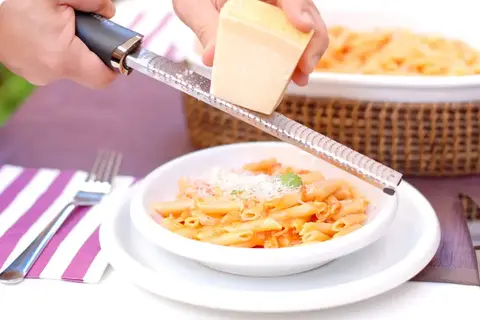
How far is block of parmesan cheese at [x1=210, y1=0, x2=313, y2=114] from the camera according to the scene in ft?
2.41

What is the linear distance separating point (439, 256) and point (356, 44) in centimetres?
46

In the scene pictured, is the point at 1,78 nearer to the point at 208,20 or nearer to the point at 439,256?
the point at 208,20

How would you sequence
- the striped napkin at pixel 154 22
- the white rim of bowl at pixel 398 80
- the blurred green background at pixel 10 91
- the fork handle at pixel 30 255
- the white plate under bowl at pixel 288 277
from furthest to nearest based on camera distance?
the blurred green background at pixel 10 91 → the striped napkin at pixel 154 22 → the white rim of bowl at pixel 398 80 → the fork handle at pixel 30 255 → the white plate under bowl at pixel 288 277

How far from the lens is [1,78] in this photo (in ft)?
7.36

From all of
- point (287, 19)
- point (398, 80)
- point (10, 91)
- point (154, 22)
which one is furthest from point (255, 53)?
point (10, 91)

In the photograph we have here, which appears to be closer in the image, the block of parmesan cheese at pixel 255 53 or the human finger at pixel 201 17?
the block of parmesan cheese at pixel 255 53

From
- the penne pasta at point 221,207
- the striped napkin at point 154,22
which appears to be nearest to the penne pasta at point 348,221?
the penne pasta at point 221,207

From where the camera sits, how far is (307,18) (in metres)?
0.75

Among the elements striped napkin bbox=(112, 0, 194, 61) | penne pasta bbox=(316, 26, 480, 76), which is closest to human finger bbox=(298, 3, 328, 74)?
penne pasta bbox=(316, 26, 480, 76)

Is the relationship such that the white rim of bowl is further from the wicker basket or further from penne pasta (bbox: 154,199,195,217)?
penne pasta (bbox: 154,199,195,217)

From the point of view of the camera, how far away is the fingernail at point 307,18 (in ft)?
2.42

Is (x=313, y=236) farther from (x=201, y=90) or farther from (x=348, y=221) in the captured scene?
(x=201, y=90)

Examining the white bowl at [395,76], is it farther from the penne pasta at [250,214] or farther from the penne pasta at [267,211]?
the penne pasta at [250,214]

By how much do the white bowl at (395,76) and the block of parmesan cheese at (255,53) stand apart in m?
0.27
